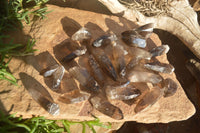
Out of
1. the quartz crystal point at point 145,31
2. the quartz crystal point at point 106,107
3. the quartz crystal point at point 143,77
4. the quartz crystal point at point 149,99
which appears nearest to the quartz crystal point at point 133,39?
the quartz crystal point at point 145,31

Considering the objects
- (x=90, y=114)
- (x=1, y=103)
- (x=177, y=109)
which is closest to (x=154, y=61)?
(x=177, y=109)

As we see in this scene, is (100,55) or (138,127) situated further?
(138,127)

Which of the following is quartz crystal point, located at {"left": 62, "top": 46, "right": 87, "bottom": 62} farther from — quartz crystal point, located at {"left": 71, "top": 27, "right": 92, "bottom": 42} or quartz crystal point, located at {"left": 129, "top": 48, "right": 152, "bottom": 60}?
quartz crystal point, located at {"left": 129, "top": 48, "right": 152, "bottom": 60}

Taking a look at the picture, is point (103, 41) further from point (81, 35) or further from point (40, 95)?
point (40, 95)

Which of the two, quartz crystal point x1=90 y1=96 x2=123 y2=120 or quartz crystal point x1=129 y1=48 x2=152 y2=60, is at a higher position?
quartz crystal point x1=129 y1=48 x2=152 y2=60

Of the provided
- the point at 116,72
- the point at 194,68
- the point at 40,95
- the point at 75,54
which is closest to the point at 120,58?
the point at 116,72

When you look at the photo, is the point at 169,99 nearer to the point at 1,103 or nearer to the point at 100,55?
the point at 100,55

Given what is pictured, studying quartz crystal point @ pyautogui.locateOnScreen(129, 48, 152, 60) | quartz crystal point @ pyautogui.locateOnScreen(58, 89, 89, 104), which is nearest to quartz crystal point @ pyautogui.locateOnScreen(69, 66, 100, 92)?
quartz crystal point @ pyautogui.locateOnScreen(58, 89, 89, 104)
